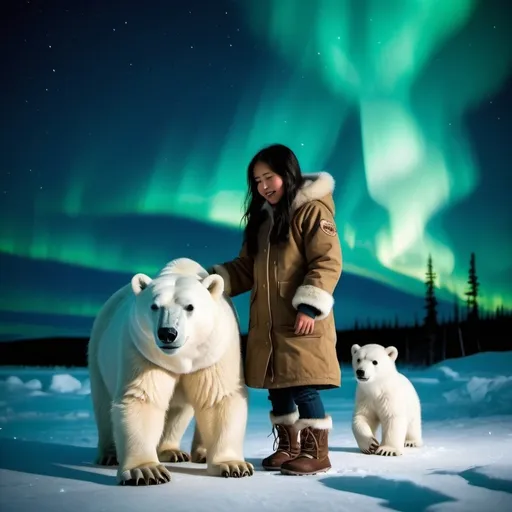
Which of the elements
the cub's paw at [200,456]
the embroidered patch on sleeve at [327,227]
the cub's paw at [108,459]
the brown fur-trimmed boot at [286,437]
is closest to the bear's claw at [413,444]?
the brown fur-trimmed boot at [286,437]

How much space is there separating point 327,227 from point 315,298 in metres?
0.34

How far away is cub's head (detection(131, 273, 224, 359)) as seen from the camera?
8.52 ft

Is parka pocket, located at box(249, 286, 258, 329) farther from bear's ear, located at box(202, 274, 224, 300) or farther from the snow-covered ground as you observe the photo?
the snow-covered ground

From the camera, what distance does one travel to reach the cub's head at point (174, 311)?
8.52 ft

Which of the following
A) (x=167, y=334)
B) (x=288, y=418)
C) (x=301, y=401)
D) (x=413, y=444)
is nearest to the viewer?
(x=167, y=334)

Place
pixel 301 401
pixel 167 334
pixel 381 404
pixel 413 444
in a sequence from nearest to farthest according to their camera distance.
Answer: pixel 167 334, pixel 301 401, pixel 381 404, pixel 413 444

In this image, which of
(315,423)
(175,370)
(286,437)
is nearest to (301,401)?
(315,423)

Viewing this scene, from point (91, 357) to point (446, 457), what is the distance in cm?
175

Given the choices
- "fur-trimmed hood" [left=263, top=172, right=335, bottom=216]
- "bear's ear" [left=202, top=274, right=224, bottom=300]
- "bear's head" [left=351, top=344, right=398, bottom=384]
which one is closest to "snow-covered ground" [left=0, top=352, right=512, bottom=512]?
"bear's head" [left=351, top=344, right=398, bottom=384]

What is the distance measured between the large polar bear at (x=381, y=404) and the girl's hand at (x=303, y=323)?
844mm

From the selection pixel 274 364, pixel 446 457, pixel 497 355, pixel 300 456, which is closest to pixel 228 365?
pixel 274 364

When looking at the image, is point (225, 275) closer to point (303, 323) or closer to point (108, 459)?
point (303, 323)

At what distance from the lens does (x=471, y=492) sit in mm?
2525

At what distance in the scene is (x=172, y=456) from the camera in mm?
3291
